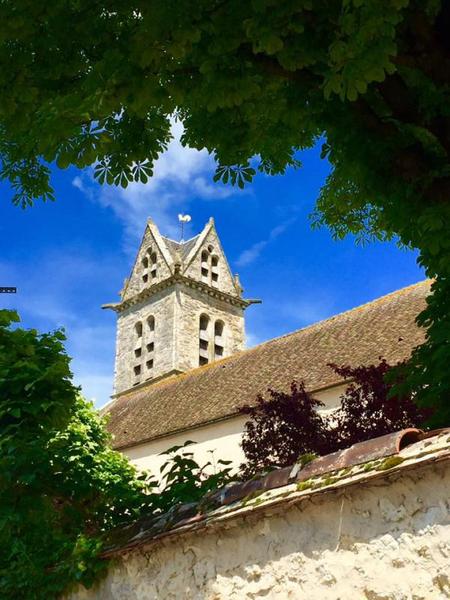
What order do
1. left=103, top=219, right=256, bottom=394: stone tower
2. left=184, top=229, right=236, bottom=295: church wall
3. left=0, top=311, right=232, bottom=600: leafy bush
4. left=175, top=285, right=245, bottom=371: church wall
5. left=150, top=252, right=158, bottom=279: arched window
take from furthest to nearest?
1. left=150, top=252, right=158, bottom=279: arched window
2. left=184, top=229, right=236, bottom=295: church wall
3. left=103, top=219, right=256, bottom=394: stone tower
4. left=175, top=285, right=245, bottom=371: church wall
5. left=0, top=311, right=232, bottom=600: leafy bush

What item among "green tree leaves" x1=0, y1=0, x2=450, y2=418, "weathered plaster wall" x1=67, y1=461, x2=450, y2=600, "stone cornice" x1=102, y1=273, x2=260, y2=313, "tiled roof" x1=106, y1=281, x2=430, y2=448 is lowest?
"weathered plaster wall" x1=67, y1=461, x2=450, y2=600

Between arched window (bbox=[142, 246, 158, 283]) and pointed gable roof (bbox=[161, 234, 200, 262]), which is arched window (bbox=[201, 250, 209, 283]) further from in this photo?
arched window (bbox=[142, 246, 158, 283])

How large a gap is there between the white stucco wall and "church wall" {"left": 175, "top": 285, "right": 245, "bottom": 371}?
15.5 m

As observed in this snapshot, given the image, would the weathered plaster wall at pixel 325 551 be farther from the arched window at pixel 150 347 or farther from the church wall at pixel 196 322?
the arched window at pixel 150 347

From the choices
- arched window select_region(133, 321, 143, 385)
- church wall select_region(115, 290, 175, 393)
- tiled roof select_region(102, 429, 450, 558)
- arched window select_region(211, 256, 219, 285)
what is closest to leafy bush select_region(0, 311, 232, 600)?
tiled roof select_region(102, 429, 450, 558)

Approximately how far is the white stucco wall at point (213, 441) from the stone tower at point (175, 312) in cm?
1531

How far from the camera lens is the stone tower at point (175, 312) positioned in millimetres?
40219

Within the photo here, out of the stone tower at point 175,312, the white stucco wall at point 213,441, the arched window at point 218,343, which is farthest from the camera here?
the arched window at point 218,343

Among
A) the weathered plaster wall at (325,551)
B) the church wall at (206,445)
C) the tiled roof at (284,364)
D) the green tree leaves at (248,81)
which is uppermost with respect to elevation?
the tiled roof at (284,364)

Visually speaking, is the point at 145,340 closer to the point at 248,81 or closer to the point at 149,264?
the point at 149,264

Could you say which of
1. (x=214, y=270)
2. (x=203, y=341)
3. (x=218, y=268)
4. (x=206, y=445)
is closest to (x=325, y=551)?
(x=206, y=445)

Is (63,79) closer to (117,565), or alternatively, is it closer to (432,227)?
(432,227)

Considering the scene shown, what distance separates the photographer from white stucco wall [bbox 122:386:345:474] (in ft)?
62.8

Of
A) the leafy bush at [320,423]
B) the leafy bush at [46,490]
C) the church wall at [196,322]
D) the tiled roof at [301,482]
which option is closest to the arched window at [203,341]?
Result: the church wall at [196,322]
